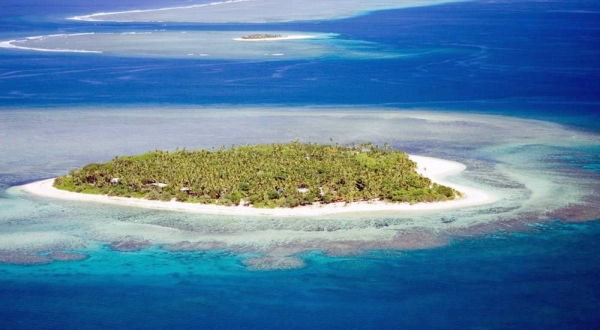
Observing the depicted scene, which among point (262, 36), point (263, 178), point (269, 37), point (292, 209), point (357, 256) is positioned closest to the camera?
point (357, 256)

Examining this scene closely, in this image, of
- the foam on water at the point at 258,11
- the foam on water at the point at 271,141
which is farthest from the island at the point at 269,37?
the foam on water at the point at 271,141

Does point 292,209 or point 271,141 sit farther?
point 271,141

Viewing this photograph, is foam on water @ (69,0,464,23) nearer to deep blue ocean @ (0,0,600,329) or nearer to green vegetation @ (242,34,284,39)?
deep blue ocean @ (0,0,600,329)

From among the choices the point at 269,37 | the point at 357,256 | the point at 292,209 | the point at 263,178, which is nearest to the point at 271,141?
the point at 263,178

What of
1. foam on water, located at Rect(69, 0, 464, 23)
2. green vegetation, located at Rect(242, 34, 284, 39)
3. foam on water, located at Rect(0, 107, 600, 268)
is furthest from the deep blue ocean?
foam on water, located at Rect(69, 0, 464, 23)

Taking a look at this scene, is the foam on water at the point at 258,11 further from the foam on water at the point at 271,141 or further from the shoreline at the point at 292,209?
the shoreline at the point at 292,209

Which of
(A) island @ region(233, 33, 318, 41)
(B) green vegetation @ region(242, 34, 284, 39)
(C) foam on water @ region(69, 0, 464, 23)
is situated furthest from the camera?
(C) foam on water @ region(69, 0, 464, 23)

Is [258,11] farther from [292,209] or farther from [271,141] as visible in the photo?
[292,209]
